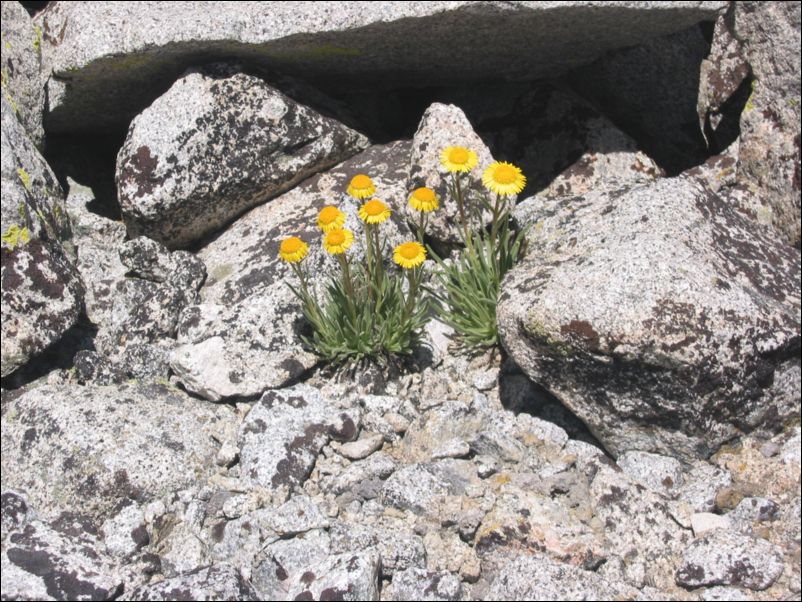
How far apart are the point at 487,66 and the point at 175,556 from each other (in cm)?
485

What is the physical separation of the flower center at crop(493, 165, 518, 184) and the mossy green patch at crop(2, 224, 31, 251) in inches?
121

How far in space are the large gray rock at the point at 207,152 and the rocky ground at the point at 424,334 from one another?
2 cm

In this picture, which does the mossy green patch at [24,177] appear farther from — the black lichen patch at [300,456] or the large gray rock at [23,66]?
the black lichen patch at [300,456]

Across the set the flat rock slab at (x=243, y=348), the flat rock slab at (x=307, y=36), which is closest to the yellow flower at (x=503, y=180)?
the flat rock slab at (x=307, y=36)

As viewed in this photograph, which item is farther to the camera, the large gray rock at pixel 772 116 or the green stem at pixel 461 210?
the large gray rock at pixel 772 116

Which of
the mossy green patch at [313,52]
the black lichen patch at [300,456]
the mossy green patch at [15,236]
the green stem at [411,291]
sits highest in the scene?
the mossy green patch at [313,52]

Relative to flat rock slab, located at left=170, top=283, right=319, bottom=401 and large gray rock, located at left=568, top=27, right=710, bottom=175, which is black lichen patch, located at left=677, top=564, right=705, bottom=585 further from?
large gray rock, located at left=568, top=27, right=710, bottom=175

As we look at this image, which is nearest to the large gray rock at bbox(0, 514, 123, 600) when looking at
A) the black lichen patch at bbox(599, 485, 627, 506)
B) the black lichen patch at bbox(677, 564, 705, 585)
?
the black lichen patch at bbox(599, 485, 627, 506)

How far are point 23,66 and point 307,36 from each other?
2184mm

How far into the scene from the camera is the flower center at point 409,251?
5754 millimetres

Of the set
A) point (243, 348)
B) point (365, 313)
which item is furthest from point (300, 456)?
point (365, 313)

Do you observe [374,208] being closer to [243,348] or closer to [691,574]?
[243,348]

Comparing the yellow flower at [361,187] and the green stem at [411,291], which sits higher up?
the yellow flower at [361,187]

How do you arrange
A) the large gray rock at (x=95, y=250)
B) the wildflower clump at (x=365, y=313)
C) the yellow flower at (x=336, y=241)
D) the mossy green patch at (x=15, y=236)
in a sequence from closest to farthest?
1. the yellow flower at (x=336, y=241)
2. the mossy green patch at (x=15, y=236)
3. the wildflower clump at (x=365, y=313)
4. the large gray rock at (x=95, y=250)
